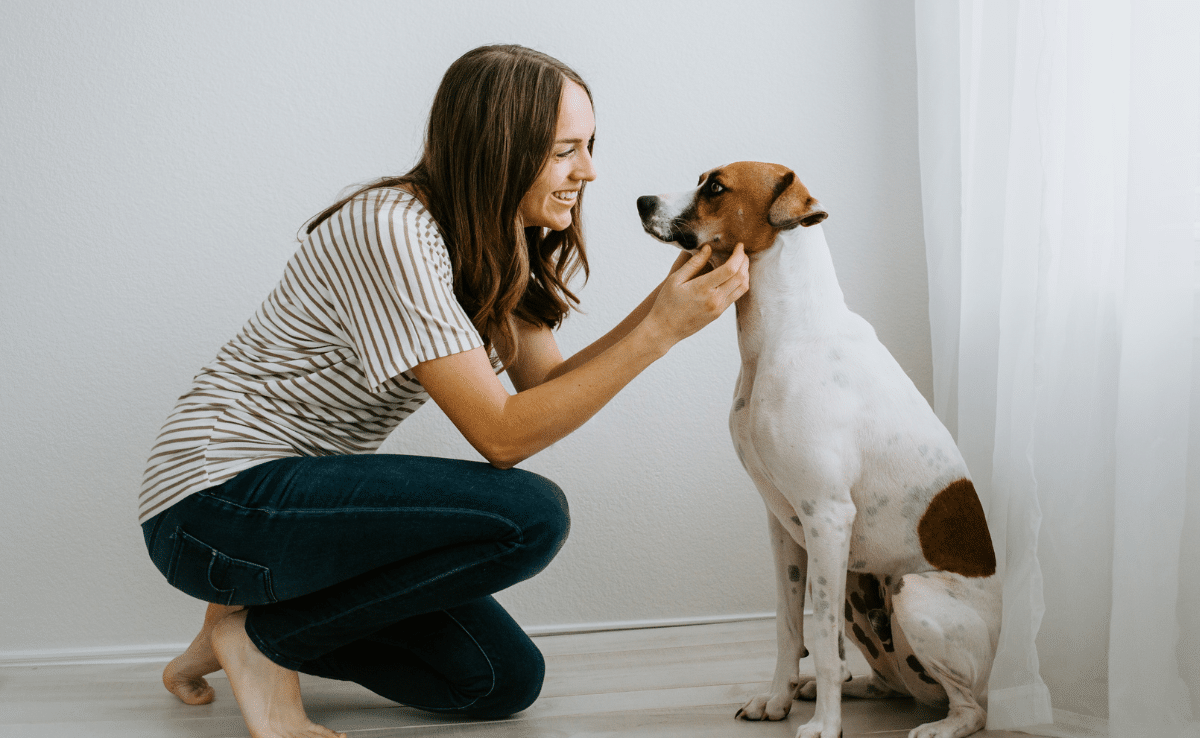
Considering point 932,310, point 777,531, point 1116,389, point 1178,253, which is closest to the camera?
point 1178,253

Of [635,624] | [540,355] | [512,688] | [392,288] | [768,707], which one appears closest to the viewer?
[392,288]

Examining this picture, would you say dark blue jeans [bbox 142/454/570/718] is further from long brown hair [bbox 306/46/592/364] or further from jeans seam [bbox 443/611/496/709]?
long brown hair [bbox 306/46/592/364]

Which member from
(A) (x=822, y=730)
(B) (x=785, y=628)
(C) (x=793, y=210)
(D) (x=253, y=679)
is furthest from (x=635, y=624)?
(C) (x=793, y=210)

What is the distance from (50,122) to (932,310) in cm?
213

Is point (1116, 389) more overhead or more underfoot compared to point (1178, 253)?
more underfoot

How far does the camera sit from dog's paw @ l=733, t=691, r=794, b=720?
59.7 inches

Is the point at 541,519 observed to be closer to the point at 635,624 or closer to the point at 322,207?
the point at 635,624

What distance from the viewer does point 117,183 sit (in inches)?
83.4

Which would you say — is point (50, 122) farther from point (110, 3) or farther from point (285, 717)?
point (285, 717)

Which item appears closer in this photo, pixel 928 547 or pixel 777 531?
→ pixel 928 547

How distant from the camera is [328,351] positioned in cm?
145

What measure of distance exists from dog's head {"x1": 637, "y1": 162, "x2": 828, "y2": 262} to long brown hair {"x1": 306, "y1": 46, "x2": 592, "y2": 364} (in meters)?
0.21

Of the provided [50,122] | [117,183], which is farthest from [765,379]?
[50,122]

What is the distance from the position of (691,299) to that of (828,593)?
501 millimetres
